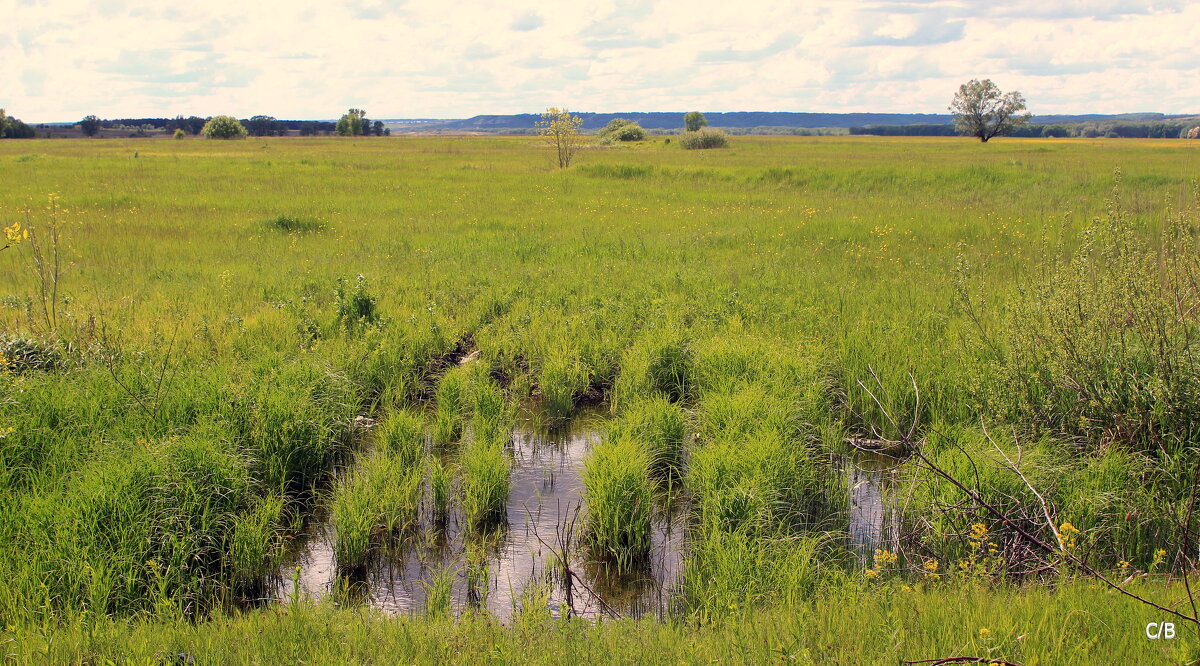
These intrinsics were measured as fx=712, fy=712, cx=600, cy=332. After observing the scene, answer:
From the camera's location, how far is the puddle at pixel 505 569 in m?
4.79

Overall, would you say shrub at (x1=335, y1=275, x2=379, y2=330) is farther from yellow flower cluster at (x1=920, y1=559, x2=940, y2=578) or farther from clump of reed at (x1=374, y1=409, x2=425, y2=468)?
yellow flower cluster at (x1=920, y1=559, x2=940, y2=578)

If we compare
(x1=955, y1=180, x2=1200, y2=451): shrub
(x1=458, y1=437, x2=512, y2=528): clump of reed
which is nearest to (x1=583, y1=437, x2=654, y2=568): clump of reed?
(x1=458, y1=437, x2=512, y2=528): clump of reed

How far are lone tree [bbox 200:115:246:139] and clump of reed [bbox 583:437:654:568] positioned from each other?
9986 centimetres

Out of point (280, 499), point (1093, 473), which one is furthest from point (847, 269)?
point (280, 499)

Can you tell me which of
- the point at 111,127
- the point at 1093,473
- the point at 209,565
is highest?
the point at 111,127

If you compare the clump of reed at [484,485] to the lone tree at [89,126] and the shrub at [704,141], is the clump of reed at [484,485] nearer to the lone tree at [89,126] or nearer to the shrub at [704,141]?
the shrub at [704,141]

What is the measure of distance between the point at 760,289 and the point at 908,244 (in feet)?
15.9

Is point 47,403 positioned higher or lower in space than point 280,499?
higher

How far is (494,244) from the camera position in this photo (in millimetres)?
14727

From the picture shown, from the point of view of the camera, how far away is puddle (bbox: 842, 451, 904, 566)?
5363mm

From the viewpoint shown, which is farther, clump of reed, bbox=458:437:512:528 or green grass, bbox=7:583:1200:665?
clump of reed, bbox=458:437:512:528

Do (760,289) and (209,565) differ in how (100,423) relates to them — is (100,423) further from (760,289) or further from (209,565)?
(760,289)

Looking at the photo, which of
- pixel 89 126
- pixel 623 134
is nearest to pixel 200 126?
pixel 89 126

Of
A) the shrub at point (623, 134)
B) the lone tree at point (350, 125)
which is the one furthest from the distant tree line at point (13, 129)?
the shrub at point (623, 134)
